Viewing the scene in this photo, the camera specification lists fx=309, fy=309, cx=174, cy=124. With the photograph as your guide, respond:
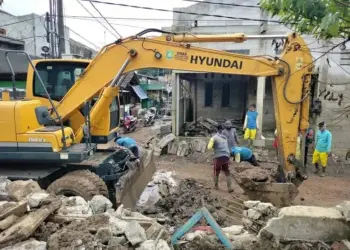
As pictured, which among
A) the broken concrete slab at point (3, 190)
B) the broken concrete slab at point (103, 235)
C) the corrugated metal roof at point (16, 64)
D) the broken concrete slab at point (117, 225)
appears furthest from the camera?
the corrugated metal roof at point (16, 64)

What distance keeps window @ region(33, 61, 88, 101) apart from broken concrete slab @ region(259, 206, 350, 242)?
15.0 ft

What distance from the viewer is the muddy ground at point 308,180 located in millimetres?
7598

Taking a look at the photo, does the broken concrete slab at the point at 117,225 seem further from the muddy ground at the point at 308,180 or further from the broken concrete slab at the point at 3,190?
the muddy ground at the point at 308,180

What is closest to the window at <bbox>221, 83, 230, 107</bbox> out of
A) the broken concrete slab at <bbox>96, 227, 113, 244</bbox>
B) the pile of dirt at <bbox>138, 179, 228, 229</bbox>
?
the pile of dirt at <bbox>138, 179, 228, 229</bbox>

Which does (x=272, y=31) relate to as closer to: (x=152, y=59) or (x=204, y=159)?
(x=204, y=159)

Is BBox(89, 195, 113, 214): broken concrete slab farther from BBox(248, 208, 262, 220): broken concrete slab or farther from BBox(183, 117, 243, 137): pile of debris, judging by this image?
BBox(183, 117, 243, 137): pile of debris

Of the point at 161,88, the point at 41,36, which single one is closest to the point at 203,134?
the point at 41,36

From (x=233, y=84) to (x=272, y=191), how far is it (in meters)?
11.6

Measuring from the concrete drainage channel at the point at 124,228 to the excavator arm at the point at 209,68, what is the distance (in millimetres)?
1609

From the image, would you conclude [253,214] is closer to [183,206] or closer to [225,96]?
[183,206]

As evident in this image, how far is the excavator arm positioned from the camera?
5.34 m

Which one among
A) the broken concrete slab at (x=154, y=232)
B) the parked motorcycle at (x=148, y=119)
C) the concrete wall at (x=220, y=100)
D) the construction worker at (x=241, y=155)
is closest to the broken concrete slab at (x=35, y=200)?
the broken concrete slab at (x=154, y=232)

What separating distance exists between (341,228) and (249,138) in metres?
7.91

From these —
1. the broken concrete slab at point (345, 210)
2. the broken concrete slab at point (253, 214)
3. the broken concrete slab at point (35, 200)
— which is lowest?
the broken concrete slab at point (253, 214)
